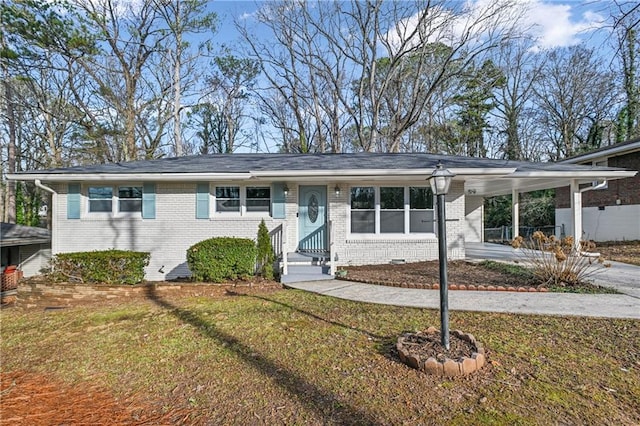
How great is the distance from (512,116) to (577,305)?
937 inches

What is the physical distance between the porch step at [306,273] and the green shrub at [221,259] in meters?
0.97

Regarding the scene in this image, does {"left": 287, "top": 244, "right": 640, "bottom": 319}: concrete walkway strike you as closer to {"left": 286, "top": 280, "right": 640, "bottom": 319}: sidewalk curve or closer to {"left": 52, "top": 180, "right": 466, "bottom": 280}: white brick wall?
{"left": 286, "top": 280, "right": 640, "bottom": 319}: sidewalk curve

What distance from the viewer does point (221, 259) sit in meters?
7.70

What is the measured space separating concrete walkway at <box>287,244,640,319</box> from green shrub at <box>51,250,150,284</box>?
154 inches

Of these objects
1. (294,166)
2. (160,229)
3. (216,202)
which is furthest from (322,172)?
(160,229)

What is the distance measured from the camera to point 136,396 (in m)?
3.01

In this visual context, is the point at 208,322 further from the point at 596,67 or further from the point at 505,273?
the point at 596,67

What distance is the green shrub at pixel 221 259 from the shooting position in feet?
25.1

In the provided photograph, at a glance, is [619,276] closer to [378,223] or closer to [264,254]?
[378,223]

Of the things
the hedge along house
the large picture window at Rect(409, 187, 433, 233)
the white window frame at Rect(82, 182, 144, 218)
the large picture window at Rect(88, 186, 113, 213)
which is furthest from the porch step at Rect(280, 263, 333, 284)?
A: the large picture window at Rect(88, 186, 113, 213)

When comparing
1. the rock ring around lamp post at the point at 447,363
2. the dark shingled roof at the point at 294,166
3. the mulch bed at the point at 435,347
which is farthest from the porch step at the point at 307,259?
the rock ring around lamp post at the point at 447,363

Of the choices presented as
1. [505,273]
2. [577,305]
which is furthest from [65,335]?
[505,273]

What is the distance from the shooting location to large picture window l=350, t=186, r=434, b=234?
9.78 metres

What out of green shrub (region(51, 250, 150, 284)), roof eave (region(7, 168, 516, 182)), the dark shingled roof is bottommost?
green shrub (region(51, 250, 150, 284))
